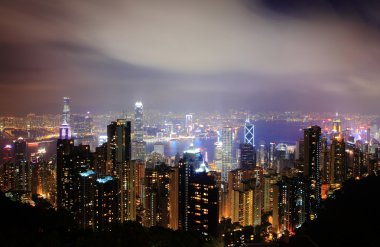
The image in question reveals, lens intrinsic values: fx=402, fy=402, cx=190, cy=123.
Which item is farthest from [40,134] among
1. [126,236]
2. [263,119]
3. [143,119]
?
[126,236]

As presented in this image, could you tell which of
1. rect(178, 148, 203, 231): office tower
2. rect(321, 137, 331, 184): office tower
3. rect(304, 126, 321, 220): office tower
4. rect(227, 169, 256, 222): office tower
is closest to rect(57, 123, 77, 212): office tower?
rect(178, 148, 203, 231): office tower

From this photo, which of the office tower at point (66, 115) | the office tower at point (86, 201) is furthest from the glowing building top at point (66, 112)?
the office tower at point (86, 201)

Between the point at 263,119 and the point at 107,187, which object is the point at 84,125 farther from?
the point at 263,119

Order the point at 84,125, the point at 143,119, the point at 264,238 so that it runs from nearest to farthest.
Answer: the point at 264,238, the point at 84,125, the point at 143,119

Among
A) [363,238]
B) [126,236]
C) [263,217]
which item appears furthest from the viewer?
[263,217]

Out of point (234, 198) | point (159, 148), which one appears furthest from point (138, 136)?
point (234, 198)

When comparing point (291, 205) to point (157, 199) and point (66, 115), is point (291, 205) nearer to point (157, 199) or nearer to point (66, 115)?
point (157, 199)

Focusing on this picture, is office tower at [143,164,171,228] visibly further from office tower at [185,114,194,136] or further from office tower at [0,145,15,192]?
office tower at [185,114,194,136]

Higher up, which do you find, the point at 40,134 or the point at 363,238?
the point at 40,134
